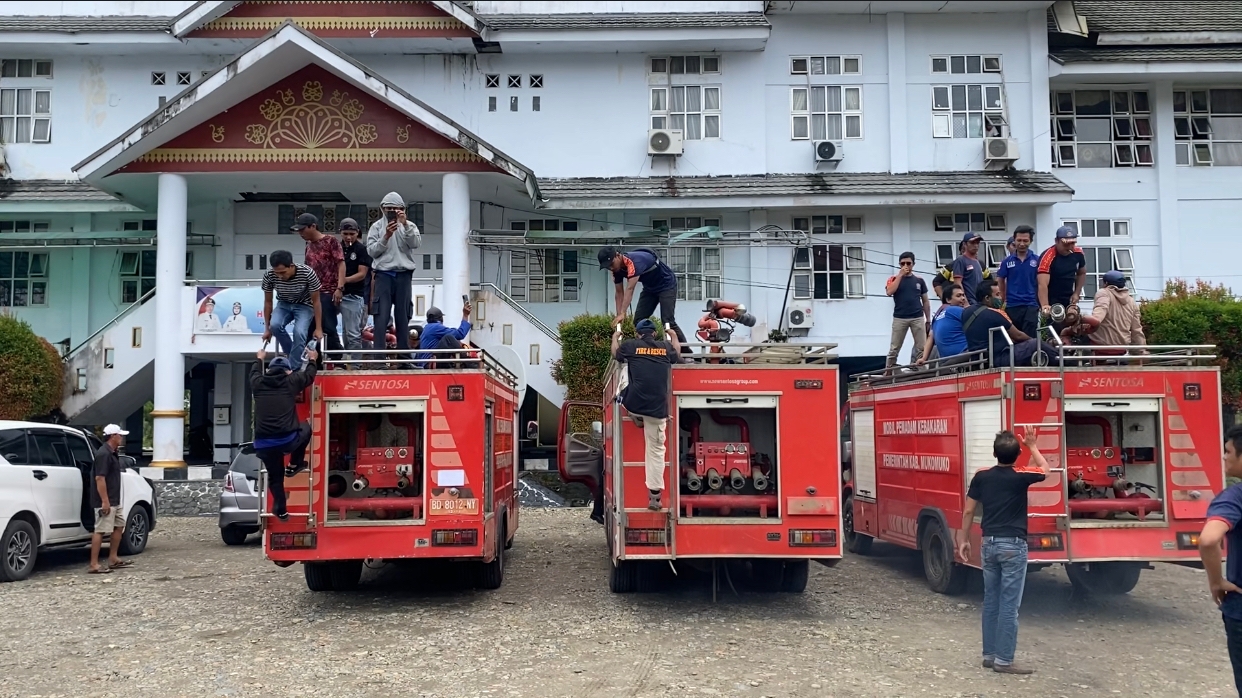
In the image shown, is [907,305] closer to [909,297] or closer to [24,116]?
[909,297]

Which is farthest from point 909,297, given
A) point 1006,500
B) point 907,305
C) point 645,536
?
point 1006,500

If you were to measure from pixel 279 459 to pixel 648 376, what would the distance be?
10.5 feet

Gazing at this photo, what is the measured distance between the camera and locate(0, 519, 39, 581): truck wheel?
1073cm

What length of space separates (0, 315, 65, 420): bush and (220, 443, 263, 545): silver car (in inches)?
259

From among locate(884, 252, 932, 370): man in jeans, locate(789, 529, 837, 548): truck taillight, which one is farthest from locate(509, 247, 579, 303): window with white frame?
locate(789, 529, 837, 548): truck taillight

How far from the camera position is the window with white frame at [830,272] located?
21.6 m

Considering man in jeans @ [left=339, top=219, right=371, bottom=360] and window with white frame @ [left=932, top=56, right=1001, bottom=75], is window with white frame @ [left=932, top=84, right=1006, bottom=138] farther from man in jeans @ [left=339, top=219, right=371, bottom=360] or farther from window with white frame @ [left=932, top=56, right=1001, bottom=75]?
man in jeans @ [left=339, top=219, right=371, bottom=360]

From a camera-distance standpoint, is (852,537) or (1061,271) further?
(852,537)

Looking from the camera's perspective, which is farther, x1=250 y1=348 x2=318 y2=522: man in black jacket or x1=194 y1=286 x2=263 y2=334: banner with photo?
x1=194 y1=286 x2=263 y2=334: banner with photo

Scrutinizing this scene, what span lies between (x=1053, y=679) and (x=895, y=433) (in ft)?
13.9

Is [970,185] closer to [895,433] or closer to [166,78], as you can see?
[895,433]

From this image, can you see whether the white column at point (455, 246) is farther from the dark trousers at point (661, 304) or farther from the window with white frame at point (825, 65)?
the dark trousers at point (661, 304)

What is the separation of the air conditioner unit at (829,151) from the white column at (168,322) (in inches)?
506

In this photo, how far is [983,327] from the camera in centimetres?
945
